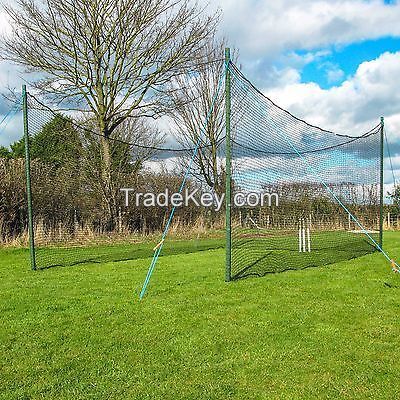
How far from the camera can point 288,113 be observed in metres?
7.41

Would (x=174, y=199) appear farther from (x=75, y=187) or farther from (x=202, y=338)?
(x=202, y=338)

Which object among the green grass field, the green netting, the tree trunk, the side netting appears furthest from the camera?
the tree trunk

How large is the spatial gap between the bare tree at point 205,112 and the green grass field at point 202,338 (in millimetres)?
8747

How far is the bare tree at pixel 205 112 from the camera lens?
14.7 meters

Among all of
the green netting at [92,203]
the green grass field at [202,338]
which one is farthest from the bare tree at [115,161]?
the green grass field at [202,338]

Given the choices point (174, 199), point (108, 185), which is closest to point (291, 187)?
point (108, 185)

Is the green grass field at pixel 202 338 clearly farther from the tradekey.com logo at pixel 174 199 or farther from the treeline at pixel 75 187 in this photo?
the tradekey.com logo at pixel 174 199

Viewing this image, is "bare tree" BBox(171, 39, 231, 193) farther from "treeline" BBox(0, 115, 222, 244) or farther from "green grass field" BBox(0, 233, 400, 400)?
"green grass field" BBox(0, 233, 400, 400)

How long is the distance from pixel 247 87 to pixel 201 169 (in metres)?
8.23

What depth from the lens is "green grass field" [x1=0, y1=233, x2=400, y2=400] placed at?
2.65 m

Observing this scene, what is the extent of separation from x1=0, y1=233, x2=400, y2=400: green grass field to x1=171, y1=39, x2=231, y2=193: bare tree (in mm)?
8747

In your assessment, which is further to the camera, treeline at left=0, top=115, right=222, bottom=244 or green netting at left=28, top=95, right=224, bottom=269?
treeline at left=0, top=115, right=222, bottom=244

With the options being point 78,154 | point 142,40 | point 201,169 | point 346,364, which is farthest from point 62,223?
point 346,364

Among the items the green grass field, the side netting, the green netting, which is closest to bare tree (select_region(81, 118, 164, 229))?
the green netting
